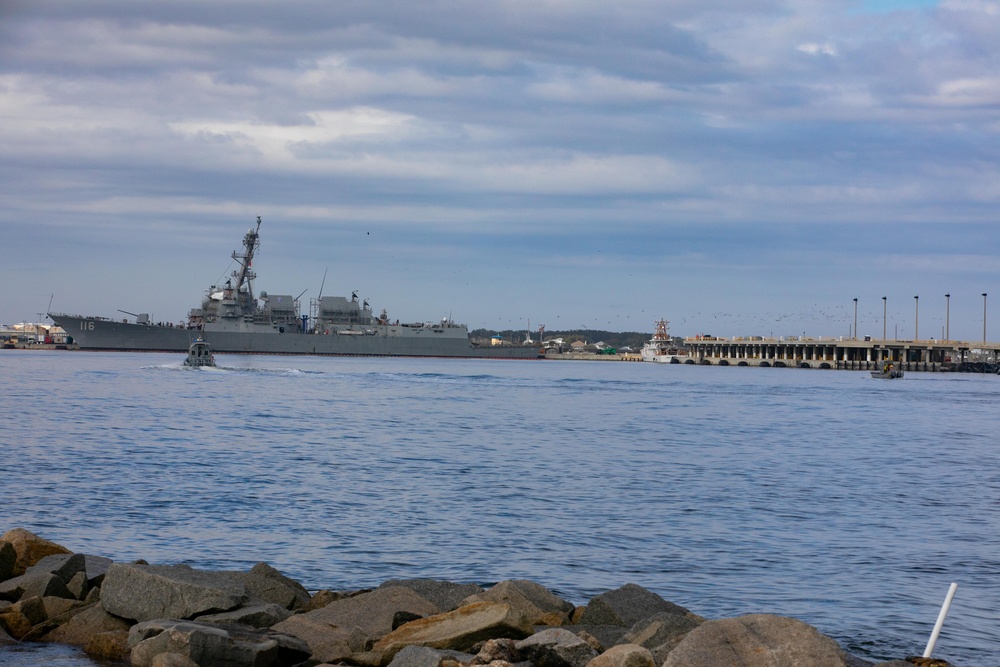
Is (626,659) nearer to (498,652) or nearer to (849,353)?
(498,652)

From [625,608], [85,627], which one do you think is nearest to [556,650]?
[625,608]

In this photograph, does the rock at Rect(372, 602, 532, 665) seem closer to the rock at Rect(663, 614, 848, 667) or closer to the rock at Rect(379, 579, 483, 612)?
the rock at Rect(379, 579, 483, 612)

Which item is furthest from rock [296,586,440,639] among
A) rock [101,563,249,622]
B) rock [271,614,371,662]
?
rock [101,563,249,622]

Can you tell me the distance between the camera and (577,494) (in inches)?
751

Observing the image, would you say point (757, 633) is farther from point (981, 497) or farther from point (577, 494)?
point (981, 497)

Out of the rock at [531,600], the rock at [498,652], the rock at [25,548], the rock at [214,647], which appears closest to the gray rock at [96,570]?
the rock at [25,548]

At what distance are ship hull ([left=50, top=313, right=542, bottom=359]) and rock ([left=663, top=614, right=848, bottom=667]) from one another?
123051 mm

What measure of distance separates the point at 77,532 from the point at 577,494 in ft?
28.1

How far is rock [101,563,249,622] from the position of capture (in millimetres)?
8477

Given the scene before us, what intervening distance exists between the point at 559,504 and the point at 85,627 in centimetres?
1017

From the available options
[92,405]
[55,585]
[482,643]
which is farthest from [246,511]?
[92,405]

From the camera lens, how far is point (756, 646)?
6.26 metres

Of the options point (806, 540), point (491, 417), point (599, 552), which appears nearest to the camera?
point (599, 552)

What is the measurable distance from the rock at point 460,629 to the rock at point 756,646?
1824mm
